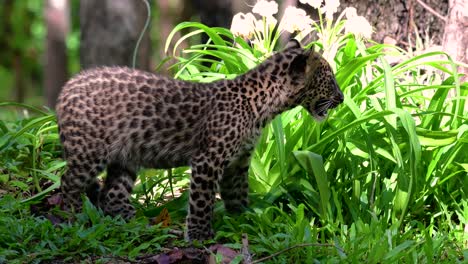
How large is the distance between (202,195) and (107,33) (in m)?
7.46

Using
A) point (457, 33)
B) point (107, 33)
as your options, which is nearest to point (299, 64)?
point (457, 33)

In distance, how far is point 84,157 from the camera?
6105mm

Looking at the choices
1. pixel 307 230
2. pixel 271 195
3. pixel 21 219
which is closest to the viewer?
pixel 307 230

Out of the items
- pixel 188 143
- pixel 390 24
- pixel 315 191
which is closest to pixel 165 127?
pixel 188 143

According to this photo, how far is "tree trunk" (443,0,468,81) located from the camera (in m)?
7.79

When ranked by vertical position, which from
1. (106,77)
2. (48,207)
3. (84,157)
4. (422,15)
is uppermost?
(422,15)

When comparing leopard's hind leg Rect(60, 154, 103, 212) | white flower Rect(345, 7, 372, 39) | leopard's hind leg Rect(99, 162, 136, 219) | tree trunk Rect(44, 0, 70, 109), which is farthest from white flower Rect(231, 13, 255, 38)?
tree trunk Rect(44, 0, 70, 109)

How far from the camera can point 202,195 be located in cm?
583

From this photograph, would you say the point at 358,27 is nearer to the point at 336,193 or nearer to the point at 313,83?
the point at 313,83

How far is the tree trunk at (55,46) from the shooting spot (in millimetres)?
20422

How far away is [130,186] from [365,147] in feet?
5.86

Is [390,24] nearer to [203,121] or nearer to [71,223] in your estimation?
[203,121]

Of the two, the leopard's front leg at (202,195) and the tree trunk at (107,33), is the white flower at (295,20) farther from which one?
the tree trunk at (107,33)

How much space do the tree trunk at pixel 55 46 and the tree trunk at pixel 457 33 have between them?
13.8 m
